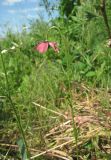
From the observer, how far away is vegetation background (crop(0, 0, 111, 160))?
1864 millimetres

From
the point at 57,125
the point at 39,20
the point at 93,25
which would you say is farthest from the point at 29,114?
the point at 39,20

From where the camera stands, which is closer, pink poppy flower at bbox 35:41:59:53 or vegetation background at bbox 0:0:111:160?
pink poppy flower at bbox 35:41:59:53

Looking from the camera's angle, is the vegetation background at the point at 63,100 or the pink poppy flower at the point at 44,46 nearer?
the pink poppy flower at the point at 44,46

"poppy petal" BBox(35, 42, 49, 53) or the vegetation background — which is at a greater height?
"poppy petal" BBox(35, 42, 49, 53)

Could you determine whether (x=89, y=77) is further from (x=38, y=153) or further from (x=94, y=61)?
(x=38, y=153)

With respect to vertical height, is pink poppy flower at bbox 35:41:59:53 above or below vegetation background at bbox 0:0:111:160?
above

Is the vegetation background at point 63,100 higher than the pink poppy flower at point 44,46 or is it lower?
lower

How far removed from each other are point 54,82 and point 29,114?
51 cm

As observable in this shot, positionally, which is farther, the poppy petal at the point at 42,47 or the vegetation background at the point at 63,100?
the vegetation background at the point at 63,100

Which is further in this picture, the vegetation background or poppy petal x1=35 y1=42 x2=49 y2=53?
the vegetation background

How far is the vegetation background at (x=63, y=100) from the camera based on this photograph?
6.12 ft

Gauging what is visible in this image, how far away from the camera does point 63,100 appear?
101 inches

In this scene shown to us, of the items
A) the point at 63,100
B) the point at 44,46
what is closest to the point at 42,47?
the point at 44,46

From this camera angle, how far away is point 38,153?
1.92m
